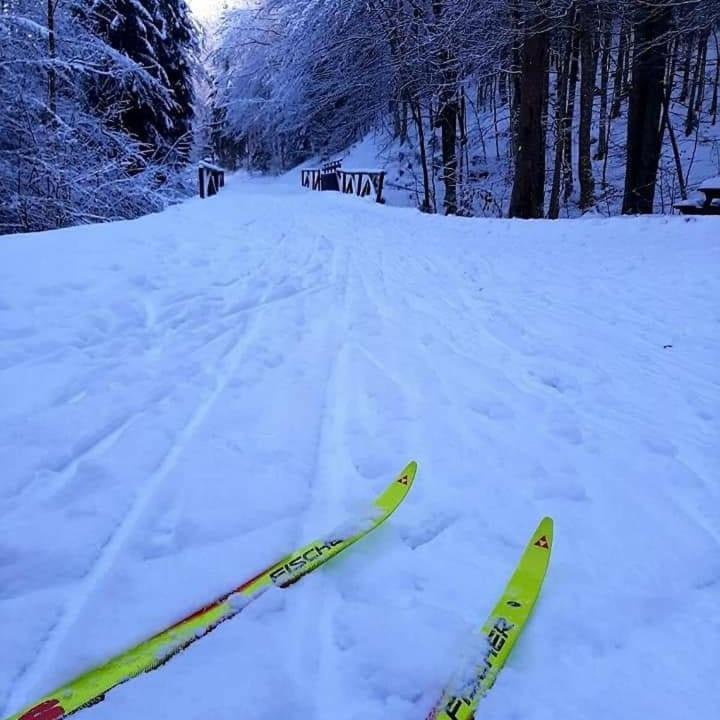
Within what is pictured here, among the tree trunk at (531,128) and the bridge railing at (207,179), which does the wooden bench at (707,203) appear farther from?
the bridge railing at (207,179)

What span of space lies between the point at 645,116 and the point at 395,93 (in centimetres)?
772

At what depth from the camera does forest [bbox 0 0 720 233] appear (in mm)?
7320

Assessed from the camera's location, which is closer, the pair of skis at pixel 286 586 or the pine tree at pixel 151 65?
the pair of skis at pixel 286 586

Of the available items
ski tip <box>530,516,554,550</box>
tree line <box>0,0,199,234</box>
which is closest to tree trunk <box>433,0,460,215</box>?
tree line <box>0,0,199,234</box>

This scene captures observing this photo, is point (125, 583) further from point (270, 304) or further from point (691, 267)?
point (691, 267)

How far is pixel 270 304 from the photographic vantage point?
12.9 feet

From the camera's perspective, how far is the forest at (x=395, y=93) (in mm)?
7320

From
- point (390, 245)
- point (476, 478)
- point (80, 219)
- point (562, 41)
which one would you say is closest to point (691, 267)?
point (390, 245)

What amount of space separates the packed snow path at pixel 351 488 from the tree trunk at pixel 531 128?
6018 mm

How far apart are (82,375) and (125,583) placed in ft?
4.72

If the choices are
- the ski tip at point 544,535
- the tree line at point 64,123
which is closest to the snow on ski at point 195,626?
the ski tip at point 544,535

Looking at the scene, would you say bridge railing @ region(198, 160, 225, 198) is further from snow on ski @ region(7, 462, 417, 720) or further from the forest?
snow on ski @ region(7, 462, 417, 720)

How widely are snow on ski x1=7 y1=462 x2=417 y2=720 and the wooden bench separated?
23.8ft

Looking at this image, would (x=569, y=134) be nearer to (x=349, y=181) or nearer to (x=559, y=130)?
(x=559, y=130)
